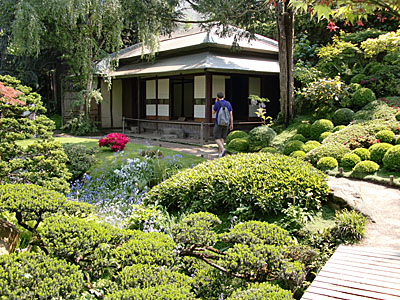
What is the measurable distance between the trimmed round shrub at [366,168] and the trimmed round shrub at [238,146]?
3958mm

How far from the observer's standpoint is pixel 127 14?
16.4m

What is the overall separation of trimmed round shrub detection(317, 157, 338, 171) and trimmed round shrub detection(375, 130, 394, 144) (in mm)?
1304

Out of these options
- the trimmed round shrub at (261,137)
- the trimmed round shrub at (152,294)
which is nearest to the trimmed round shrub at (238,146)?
the trimmed round shrub at (261,137)

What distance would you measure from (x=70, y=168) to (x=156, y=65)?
1060 centimetres

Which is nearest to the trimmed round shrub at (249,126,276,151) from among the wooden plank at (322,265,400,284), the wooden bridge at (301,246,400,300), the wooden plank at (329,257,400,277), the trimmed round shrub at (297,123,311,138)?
the trimmed round shrub at (297,123,311,138)

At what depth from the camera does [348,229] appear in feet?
14.0

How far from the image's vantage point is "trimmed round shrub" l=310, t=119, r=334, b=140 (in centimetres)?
1085

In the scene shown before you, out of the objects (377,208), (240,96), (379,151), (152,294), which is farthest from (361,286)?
(240,96)

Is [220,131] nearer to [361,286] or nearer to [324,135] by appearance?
[324,135]

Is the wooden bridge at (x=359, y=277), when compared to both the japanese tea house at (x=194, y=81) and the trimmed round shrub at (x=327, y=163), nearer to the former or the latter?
the trimmed round shrub at (x=327, y=163)

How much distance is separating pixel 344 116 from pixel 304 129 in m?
1.21

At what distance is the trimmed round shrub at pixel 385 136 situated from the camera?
28.2 feet

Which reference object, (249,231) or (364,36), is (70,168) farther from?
(364,36)

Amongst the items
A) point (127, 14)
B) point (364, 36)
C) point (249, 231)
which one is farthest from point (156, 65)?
point (249, 231)
